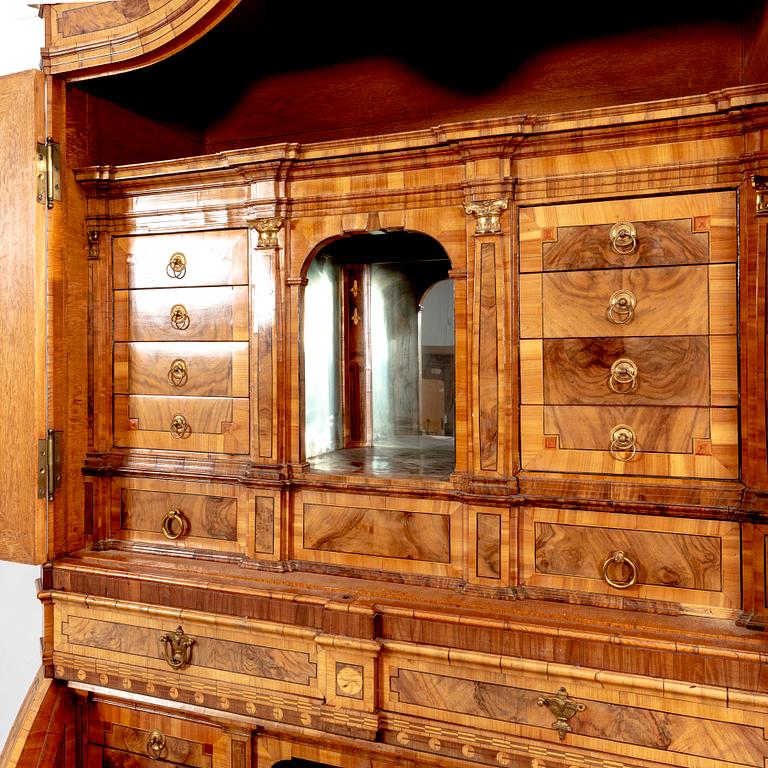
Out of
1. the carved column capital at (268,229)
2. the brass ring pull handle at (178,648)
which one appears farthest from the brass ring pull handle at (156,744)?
the carved column capital at (268,229)

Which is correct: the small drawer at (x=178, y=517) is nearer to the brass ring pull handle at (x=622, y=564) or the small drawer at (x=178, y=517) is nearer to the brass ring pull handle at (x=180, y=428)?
the brass ring pull handle at (x=180, y=428)

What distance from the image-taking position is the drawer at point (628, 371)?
6.72 feet

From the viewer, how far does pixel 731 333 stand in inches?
79.0

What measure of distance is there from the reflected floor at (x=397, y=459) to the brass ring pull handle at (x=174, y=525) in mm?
509

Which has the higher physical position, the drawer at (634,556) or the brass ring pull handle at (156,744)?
the drawer at (634,556)

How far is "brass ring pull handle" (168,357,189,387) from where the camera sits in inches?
104

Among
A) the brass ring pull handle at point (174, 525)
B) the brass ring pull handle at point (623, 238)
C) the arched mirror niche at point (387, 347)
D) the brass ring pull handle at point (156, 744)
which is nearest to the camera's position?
the brass ring pull handle at point (623, 238)

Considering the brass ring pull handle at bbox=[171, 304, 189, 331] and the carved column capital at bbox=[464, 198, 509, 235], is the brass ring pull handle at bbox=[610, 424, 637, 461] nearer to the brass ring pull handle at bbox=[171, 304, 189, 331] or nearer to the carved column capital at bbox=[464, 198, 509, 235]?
the carved column capital at bbox=[464, 198, 509, 235]

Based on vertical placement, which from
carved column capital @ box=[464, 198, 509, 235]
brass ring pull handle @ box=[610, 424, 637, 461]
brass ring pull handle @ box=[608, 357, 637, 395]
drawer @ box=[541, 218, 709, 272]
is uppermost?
carved column capital @ box=[464, 198, 509, 235]

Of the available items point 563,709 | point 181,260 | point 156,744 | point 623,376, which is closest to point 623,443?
point 623,376

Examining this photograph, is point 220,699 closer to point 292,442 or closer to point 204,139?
point 292,442

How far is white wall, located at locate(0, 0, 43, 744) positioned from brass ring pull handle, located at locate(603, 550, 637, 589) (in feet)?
6.94

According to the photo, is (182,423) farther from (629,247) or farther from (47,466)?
(629,247)

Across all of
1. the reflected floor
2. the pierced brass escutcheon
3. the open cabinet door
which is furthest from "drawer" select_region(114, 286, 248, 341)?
the pierced brass escutcheon
